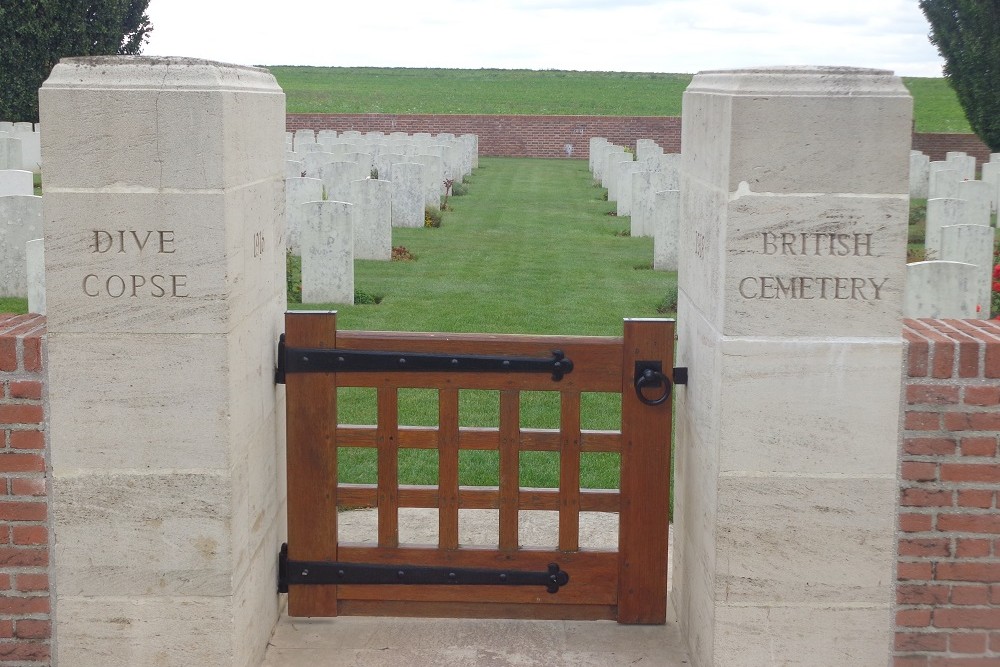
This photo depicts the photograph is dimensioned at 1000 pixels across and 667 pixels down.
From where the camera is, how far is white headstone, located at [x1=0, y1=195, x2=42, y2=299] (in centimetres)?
991

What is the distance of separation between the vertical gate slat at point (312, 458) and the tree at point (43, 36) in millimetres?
17923

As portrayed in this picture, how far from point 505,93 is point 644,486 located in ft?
183

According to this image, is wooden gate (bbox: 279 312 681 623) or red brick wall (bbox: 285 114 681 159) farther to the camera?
red brick wall (bbox: 285 114 681 159)

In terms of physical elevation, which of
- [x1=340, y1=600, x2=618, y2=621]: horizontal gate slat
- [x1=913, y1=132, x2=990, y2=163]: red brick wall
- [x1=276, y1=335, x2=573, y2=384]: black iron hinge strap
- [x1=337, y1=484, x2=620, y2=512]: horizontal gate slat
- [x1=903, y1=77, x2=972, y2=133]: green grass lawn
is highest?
[x1=903, y1=77, x2=972, y2=133]: green grass lawn

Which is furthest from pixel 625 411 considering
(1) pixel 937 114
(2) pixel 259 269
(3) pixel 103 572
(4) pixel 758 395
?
(1) pixel 937 114

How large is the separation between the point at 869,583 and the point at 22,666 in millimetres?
2543

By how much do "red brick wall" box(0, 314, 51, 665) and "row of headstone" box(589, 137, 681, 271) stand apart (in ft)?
29.5

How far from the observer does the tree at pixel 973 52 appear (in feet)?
62.1

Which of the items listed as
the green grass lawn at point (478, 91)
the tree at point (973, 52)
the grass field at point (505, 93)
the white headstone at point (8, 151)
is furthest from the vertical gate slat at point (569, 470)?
the green grass lawn at point (478, 91)

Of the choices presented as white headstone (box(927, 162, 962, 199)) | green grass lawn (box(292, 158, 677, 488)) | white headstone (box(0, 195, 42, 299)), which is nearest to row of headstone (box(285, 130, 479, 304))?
green grass lawn (box(292, 158, 677, 488))

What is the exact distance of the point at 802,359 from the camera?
3.36m

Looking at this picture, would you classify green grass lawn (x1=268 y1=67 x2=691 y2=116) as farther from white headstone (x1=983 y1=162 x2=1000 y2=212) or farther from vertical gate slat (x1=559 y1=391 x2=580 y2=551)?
vertical gate slat (x1=559 y1=391 x2=580 y2=551)

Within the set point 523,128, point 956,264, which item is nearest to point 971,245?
point 956,264

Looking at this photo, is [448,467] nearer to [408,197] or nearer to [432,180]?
[408,197]
